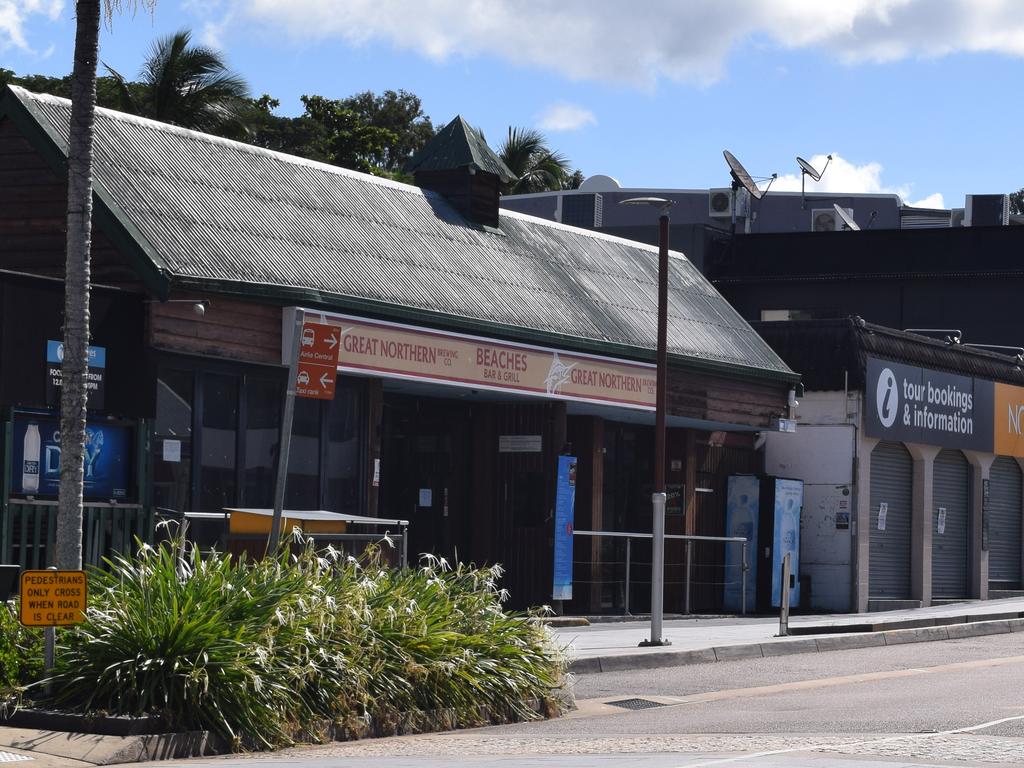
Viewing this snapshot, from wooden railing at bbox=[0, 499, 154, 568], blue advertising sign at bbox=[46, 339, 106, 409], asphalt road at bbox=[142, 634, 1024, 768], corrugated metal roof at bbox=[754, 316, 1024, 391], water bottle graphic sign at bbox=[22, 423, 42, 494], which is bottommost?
asphalt road at bbox=[142, 634, 1024, 768]

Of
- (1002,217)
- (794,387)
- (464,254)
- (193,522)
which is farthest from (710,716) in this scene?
(1002,217)

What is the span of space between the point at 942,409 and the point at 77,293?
2364 centimetres

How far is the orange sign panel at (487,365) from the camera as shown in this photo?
826 inches

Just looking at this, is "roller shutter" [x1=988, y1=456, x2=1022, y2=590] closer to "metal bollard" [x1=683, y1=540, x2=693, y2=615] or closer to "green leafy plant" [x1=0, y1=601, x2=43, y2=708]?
"metal bollard" [x1=683, y1=540, x2=693, y2=615]

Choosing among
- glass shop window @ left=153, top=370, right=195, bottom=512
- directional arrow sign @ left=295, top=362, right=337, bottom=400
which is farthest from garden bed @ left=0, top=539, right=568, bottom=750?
glass shop window @ left=153, top=370, right=195, bottom=512

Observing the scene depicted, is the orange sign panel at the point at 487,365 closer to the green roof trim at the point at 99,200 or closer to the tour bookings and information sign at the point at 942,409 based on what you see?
the green roof trim at the point at 99,200

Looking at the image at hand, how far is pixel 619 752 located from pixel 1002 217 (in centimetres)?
3895

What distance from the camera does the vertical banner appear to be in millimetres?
24234

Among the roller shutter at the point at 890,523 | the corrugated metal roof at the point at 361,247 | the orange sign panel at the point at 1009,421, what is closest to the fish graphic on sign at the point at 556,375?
the corrugated metal roof at the point at 361,247

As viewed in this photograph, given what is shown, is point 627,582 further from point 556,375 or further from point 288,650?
point 288,650

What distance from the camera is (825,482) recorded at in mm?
30750

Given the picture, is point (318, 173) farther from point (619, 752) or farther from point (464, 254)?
point (619, 752)

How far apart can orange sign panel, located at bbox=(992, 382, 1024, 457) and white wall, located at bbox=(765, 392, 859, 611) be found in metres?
6.07

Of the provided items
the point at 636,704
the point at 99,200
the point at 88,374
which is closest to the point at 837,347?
the point at 99,200
